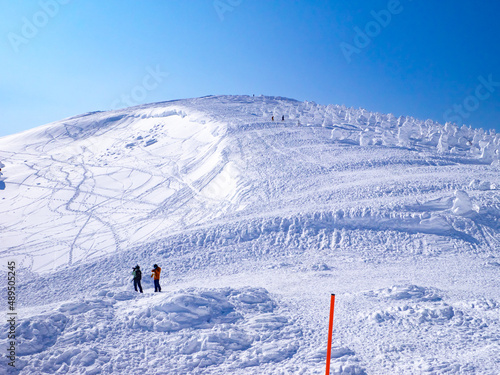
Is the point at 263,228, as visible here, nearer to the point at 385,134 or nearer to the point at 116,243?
the point at 116,243

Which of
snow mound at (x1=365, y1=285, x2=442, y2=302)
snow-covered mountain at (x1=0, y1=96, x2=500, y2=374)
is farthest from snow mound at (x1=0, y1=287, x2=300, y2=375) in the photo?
snow mound at (x1=365, y1=285, x2=442, y2=302)

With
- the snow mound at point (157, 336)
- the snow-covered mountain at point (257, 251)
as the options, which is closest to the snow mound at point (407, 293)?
the snow-covered mountain at point (257, 251)

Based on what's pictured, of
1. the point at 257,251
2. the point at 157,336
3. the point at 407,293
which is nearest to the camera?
the point at 157,336

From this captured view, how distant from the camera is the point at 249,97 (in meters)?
79.2

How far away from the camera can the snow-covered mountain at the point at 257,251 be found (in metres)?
8.30

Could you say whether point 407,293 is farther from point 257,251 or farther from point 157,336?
point 257,251

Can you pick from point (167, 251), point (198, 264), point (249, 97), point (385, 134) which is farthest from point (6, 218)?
point (249, 97)

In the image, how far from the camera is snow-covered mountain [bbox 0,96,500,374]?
8297mm

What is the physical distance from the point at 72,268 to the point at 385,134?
3723 cm

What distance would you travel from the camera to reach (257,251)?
18.5 m

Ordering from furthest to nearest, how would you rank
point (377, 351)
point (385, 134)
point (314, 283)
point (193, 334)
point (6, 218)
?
point (385, 134), point (6, 218), point (314, 283), point (193, 334), point (377, 351)

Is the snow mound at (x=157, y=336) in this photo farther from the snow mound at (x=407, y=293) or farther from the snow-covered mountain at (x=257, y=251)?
the snow mound at (x=407, y=293)

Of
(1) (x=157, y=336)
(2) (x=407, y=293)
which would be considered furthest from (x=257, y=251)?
(1) (x=157, y=336)

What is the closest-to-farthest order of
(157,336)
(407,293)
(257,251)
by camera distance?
(157,336) → (407,293) → (257,251)
